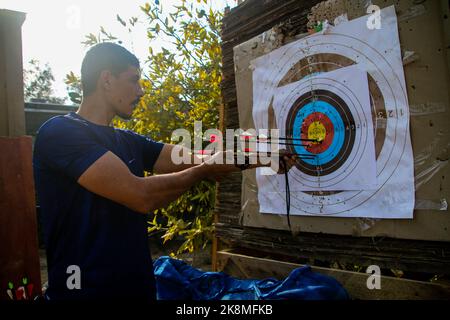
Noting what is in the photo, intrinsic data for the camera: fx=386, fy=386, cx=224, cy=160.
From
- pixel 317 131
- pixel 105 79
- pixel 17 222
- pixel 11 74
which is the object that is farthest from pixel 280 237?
pixel 11 74

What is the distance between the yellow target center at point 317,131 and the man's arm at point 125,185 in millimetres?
795

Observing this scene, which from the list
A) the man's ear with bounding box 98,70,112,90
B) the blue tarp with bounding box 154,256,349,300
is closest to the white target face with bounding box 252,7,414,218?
the blue tarp with bounding box 154,256,349,300

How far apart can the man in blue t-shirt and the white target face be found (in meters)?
0.65

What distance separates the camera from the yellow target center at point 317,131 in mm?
1802

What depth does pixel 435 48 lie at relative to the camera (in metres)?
1.36

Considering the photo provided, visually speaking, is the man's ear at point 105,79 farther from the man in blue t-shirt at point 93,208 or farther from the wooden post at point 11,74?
the wooden post at point 11,74

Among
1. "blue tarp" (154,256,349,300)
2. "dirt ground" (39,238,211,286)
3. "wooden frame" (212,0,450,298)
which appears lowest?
"dirt ground" (39,238,211,286)

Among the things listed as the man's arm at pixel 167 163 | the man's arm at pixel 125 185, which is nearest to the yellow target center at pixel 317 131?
the man's arm at pixel 167 163

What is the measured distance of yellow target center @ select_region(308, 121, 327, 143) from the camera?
5.91ft

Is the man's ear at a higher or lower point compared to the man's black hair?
lower

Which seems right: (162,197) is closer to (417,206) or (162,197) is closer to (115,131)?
(115,131)

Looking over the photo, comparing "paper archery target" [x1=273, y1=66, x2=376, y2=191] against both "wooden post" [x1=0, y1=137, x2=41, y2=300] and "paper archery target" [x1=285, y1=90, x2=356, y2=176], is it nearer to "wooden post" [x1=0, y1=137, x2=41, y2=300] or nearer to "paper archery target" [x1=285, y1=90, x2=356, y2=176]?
"paper archery target" [x1=285, y1=90, x2=356, y2=176]

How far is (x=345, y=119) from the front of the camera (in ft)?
5.63
